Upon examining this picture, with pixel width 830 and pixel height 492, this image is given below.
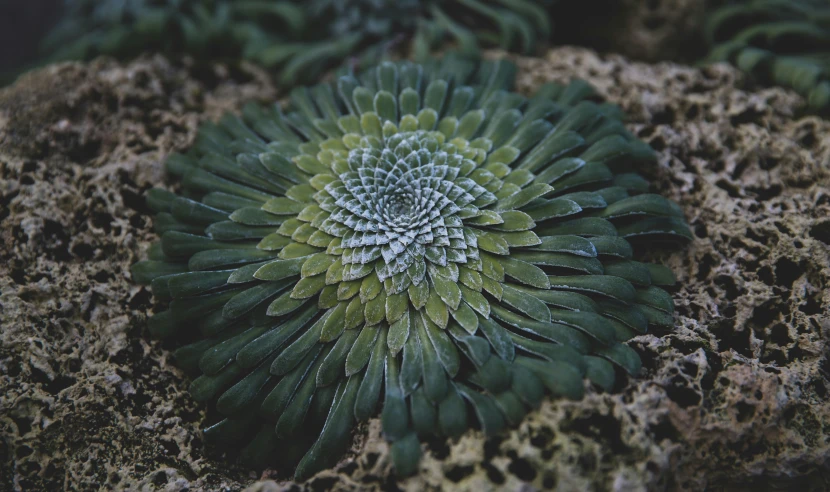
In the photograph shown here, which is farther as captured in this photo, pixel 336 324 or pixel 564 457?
pixel 336 324

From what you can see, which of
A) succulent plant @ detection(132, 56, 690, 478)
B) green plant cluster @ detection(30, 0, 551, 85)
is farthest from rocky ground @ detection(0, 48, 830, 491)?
green plant cluster @ detection(30, 0, 551, 85)

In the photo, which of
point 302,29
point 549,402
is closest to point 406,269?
point 549,402

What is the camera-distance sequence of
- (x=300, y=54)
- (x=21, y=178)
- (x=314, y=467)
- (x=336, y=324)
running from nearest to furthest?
1. (x=314, y=467)
2. (x=336, y=324)
3. (x=21, y=178)
4. (x=300, y=54)

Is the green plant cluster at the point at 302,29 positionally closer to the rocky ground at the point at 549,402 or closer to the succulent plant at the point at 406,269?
the rocky ground at the point at 549,402

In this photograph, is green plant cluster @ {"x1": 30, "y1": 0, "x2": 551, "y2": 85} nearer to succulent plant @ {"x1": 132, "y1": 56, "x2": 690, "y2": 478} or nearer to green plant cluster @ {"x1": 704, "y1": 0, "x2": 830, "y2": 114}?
succulent plant @ {"x1": 132, "y1": 56, "x2": 690, "y2": 478}

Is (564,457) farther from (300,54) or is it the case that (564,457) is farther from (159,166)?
(300,54)

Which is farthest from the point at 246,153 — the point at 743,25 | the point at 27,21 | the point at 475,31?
the point at 27,21

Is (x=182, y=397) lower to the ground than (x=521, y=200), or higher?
lower
